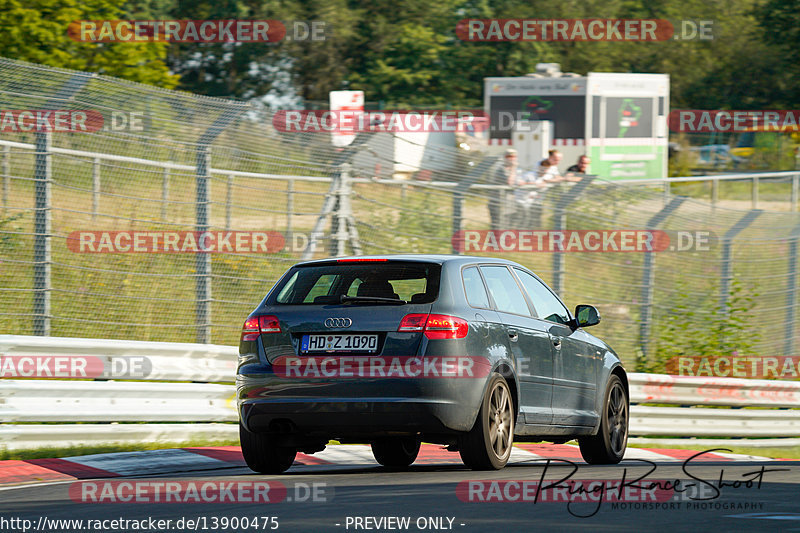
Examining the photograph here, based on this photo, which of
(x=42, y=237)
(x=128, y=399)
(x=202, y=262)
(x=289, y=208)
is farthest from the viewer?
(x=289, y=208)

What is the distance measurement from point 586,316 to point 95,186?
5039 mm

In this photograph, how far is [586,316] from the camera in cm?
1046

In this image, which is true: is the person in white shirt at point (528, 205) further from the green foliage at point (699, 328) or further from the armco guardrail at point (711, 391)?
the armco guardrail at point (711, 391)

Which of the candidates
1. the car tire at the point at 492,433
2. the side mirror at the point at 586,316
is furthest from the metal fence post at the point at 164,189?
the car tire at the point at 492,433

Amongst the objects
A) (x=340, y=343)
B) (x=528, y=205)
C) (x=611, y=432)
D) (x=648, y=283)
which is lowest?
(x=611, y=432)

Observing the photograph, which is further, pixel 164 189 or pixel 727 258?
pixel 727 258

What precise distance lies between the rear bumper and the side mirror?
1930 mm

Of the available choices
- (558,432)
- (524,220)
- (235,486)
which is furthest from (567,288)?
(235,486)

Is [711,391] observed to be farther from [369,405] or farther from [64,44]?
[64,44]

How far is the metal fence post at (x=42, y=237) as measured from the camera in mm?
11656

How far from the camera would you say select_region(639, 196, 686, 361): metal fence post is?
1642cm

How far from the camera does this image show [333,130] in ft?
45.1

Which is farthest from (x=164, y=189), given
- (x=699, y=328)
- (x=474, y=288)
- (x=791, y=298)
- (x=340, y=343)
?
(x=791, y=298)

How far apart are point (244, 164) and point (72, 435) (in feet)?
14.3
